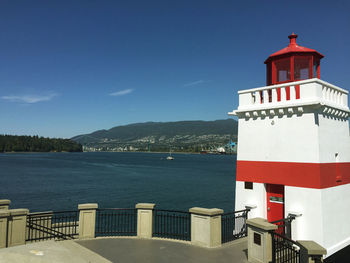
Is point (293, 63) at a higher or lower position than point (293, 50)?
lower

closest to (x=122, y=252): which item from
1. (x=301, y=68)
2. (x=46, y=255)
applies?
(x=46, y=255)

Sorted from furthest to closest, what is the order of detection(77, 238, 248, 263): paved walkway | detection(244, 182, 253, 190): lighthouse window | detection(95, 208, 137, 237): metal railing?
detection(244, 182, 253, 190): lighthouse window → detection(95, 208, 137, 237): metal railing → detection(77, 238, 248, 263): paved walkway

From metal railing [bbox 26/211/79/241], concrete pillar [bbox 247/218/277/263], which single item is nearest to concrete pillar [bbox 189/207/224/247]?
concrete pillar [bbox 247/218/277/263]

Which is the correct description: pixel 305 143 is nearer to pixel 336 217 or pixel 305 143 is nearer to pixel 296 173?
pixel 296 173

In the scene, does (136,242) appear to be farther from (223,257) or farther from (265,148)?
(265,148)

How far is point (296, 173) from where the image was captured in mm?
9258

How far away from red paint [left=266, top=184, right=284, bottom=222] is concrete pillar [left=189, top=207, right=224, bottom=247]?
2329 mm

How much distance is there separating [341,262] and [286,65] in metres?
7.50

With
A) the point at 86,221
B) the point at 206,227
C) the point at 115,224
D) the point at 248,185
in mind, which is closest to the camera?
the point at 206,227

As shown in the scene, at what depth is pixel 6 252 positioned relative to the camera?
6602 millimetres

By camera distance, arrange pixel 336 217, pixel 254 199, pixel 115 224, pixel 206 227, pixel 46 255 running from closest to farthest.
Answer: pixel 46 255 → pixel 206 227 → pixel 336 217 → pixel 254 199 → pixel 115 224

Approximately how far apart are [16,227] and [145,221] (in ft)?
13.9

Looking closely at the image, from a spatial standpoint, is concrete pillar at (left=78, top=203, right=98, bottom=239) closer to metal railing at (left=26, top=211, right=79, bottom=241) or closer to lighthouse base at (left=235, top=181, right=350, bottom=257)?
metal railing at (left=26, top=211, right=79, bottom=241)

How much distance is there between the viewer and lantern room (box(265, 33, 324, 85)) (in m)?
9.80
